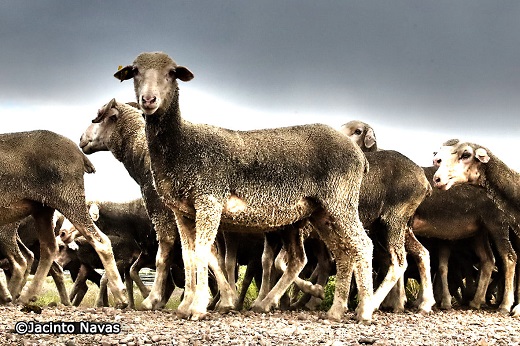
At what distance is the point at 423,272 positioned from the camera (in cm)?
1379

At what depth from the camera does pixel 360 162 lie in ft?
37.4

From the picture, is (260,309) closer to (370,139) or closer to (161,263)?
(161,263)

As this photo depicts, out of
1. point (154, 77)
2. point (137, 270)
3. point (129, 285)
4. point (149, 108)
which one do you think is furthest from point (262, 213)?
point (129, 285)

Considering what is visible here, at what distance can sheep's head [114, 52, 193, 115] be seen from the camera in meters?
9.81

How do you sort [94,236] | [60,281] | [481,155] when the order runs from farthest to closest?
[60,281] < [481,155] < [94,236]

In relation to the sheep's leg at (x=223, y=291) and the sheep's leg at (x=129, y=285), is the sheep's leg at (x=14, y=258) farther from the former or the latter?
the sheep's leg at (x=223, y=291)

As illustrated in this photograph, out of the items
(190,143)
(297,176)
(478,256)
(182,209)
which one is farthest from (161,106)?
(478,256)

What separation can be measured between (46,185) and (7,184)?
0.53 m

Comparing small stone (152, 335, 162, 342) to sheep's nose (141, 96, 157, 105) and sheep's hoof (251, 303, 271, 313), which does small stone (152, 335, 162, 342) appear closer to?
sheep's nose (141, 96, 157, 105)

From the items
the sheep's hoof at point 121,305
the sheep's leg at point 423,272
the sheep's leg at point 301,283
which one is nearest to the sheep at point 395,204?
the sheep's leg at point 423,272

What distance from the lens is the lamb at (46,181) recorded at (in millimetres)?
11805

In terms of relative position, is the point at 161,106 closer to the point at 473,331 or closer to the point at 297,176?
the point at 297,176

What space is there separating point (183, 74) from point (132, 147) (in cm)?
277

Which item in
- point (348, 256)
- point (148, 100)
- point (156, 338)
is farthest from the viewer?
point (348, 256)
